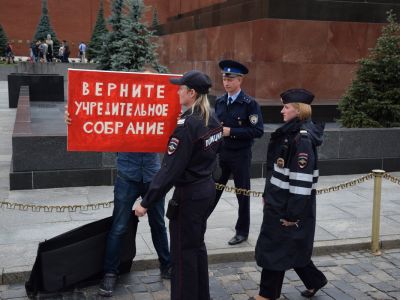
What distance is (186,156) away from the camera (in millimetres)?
3941

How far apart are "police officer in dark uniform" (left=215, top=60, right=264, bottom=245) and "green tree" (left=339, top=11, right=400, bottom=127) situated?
5274 millimetres

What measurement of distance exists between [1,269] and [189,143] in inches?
103

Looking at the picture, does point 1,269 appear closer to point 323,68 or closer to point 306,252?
point 306,252

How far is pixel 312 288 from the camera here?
4.92m

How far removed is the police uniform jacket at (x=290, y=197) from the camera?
168 inches

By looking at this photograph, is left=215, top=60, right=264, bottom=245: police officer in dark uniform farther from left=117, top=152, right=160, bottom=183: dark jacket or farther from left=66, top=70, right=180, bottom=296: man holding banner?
left=117, top=152, right=160, bottom=183: dark jacket

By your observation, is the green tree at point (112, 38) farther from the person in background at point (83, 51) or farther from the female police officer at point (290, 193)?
the person in background at point (83, 51)

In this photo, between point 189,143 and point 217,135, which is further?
point 217,135

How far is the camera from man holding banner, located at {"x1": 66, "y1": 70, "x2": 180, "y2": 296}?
15.5 feet

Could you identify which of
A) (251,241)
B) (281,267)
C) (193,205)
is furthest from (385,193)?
(193,205)

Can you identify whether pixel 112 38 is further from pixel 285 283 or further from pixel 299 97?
pixel 299 97

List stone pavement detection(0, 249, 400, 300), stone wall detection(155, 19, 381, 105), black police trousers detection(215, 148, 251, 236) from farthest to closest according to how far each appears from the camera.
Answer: stone wall detection(155, 19, 381, 105)
black police trousers detection(215, 148, 251, 236)
stone pavement detection(0, 249, 400, 300)

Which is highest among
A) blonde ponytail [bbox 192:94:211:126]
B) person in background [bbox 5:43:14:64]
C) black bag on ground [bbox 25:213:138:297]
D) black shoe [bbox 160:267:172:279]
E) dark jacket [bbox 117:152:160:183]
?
person in background [bbox 5:43:14:64]

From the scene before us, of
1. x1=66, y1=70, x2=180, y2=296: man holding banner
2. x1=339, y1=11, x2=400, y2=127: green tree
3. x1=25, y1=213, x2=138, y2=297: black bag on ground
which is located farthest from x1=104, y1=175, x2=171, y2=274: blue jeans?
x1=339, y1=11, x2=400, y2=127: green tree
